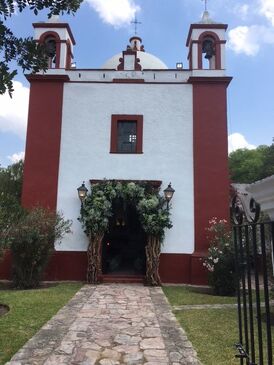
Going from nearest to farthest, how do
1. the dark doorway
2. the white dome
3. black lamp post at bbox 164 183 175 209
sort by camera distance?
black lamp post at bbox 164 183 175 209 < the dark doorway < the white dome

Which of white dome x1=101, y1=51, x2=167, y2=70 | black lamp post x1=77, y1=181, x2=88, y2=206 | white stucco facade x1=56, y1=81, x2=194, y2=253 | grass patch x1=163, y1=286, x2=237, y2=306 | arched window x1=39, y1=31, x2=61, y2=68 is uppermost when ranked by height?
white dome x1=101, y1=51, x2=167, y2=70

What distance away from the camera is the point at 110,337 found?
576 centimetres

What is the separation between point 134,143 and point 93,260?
13.2ft

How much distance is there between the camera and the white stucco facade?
39.3 feet

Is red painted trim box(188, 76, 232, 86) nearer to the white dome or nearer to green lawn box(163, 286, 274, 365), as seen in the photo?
the white dome

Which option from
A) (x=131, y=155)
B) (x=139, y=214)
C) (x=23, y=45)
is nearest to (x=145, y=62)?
(x=131, y=155)

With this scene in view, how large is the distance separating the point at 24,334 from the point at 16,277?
5.41 metres

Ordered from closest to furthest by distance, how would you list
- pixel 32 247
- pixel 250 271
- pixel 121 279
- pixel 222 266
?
1. pixel 250 271
2. pixel 222 266
3. pixel 32 247
4. pixel 121 279

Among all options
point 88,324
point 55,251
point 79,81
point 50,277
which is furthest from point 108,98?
point 88,324

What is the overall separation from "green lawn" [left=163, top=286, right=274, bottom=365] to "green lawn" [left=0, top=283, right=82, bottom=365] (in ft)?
8.02

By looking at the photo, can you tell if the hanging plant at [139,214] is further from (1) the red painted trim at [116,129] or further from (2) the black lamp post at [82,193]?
(1) the red painted trim at [116,129]

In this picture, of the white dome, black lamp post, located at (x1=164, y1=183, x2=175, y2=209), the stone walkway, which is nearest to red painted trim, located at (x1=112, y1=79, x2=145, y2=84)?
the white dome

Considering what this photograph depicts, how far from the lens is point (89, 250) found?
1143 centimetres

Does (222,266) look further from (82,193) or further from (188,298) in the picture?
(82,193)
